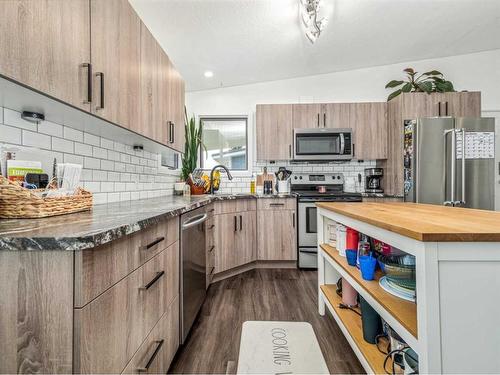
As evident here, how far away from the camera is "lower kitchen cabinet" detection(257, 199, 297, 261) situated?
316 centimetres

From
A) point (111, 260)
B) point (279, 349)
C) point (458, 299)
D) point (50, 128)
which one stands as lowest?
point (279, 349)

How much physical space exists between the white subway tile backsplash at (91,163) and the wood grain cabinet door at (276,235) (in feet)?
6.28

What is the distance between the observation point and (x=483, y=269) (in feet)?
2.44

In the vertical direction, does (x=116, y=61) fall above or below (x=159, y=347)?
above

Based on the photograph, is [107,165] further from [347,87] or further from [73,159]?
[347,87]

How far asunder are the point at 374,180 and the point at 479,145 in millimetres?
1182

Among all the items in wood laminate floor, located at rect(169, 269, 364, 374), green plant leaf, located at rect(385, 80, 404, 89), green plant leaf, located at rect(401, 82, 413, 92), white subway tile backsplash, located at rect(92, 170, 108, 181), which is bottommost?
wood laminate floor, located at rect(169, 269, 364, 374)

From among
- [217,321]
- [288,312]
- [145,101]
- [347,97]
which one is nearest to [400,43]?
[347,97]

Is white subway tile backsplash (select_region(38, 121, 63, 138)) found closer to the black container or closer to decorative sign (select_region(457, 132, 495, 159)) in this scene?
the black container

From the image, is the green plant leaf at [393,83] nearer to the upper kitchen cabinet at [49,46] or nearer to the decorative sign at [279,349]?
the decorative sign at [279,349]

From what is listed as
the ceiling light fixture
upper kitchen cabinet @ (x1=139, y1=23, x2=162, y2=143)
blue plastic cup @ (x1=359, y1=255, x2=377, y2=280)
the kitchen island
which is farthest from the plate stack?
the ceiling light fixture

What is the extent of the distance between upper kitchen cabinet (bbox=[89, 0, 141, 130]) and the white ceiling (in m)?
0.66

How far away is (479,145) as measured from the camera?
2.94 metres

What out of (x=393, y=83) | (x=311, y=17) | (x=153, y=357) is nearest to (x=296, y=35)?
(x=311, y=17)
